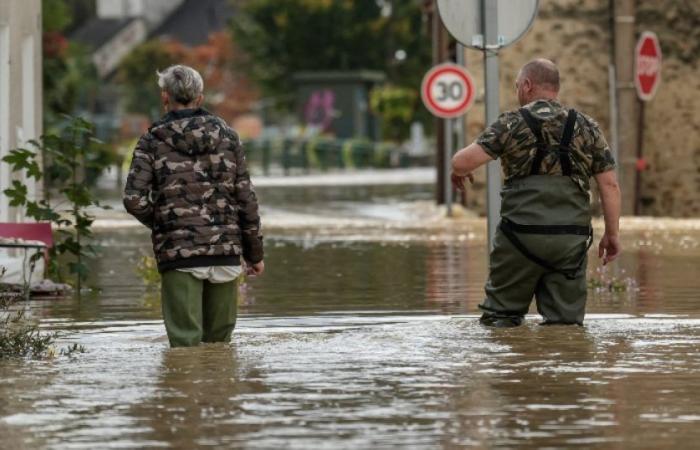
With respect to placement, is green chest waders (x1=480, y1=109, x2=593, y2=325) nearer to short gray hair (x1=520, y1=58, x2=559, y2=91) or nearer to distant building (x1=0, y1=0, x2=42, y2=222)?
short gray hair (x1=520, y1=58, x2=559, y2=91)

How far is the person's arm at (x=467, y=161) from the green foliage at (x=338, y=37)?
64.3m

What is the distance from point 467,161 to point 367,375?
80.6 inches

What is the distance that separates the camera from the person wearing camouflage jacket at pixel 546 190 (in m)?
11.4

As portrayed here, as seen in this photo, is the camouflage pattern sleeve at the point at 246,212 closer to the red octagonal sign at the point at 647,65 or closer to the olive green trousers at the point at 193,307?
the olive green trousers at the point at 193,307

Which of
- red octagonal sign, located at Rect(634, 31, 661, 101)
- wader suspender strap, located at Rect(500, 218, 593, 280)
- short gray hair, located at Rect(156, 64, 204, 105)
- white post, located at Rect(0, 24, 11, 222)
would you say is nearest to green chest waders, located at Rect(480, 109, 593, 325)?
wader suspender strap, located at Rect(500, 218, 593, 280)

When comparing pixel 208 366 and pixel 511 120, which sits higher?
pixel 511 120

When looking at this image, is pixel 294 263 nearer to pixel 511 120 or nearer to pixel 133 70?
pixel 511 120

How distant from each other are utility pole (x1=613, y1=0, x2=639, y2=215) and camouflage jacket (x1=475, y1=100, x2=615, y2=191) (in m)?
16.7

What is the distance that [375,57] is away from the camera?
77562mm

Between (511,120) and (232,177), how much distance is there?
1554 millimetres

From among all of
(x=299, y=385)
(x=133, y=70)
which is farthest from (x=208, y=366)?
(x=133, y=70)

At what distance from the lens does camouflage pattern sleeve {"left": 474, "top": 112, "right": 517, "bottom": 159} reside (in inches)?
447

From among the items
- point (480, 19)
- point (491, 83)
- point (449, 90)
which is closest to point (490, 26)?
point (480, 19)

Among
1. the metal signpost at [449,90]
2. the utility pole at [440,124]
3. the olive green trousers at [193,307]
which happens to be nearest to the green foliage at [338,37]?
the utility pole at [440,124]
